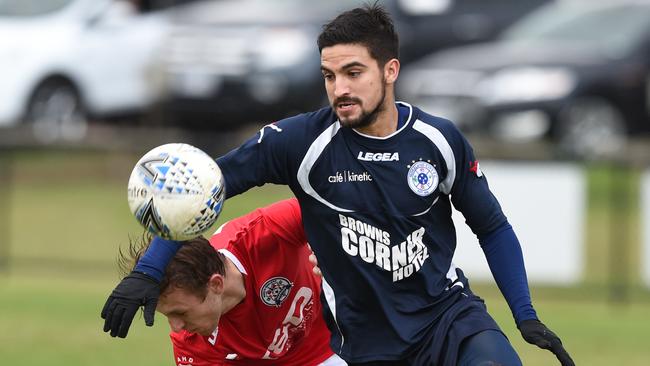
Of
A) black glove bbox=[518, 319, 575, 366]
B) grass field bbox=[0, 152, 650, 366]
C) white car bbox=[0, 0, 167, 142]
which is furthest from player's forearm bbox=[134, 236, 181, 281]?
white car bbox=[0, 0, 167, 142]

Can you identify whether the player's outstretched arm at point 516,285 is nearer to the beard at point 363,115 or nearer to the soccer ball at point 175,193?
the beard at point 363,115

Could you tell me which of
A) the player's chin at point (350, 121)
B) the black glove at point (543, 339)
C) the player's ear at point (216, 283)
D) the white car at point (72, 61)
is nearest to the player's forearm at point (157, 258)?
the player's ear at point (216, 283)

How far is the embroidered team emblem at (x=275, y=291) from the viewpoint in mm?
6371

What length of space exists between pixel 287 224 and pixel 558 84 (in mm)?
10526

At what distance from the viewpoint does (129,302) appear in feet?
18.4

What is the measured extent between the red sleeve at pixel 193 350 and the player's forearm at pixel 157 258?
0.70 metres

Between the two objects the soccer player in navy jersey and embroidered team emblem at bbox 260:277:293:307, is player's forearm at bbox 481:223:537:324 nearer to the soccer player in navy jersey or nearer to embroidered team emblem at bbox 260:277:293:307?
the soccer player in navy jersey

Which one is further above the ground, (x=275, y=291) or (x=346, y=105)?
(x=346, y=105)

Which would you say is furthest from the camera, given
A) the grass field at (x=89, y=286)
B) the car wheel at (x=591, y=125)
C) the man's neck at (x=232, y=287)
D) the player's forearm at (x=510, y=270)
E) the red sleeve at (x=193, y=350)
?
the car wheel at (x=591, y=125)

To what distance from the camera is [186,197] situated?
5.50 m

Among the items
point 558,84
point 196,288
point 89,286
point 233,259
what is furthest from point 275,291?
point 558,84

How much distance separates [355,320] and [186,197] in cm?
96

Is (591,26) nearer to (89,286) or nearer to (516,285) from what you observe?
(89,286)

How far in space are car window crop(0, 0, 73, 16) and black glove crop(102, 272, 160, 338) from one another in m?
13.6
